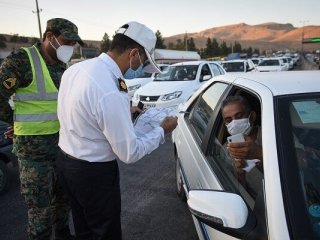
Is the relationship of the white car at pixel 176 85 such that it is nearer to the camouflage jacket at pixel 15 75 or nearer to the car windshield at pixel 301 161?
the camouflage jacket at pixel 15 75

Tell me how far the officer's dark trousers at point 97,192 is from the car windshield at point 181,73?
8.50 meters

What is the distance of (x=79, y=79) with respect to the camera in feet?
6.55

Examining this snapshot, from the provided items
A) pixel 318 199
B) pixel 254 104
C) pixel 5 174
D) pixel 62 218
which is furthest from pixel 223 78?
pixel 5 174

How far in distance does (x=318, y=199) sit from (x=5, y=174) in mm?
4245

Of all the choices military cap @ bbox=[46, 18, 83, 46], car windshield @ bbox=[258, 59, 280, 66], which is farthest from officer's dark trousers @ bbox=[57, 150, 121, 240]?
car windshield @ bbox=[258, 59, 280, 66]

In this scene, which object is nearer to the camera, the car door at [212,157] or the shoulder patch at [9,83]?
the car door at [212,157]

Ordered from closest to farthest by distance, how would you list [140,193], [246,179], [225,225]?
[225,225]
[246,179]
[140,193]

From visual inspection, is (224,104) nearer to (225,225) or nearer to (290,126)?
(290,126)

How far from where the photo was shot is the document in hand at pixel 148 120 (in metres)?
2.25

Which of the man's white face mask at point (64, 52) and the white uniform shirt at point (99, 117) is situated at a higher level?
the man's white face mask at point (64, 52)

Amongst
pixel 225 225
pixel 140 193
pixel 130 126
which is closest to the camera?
pixel 225 225

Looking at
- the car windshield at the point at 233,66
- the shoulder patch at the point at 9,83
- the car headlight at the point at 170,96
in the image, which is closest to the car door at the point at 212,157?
the shoulder patch at the point at 9,83

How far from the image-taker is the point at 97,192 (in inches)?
82.1

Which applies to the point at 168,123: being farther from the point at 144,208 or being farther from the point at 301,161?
the point at 144,208
